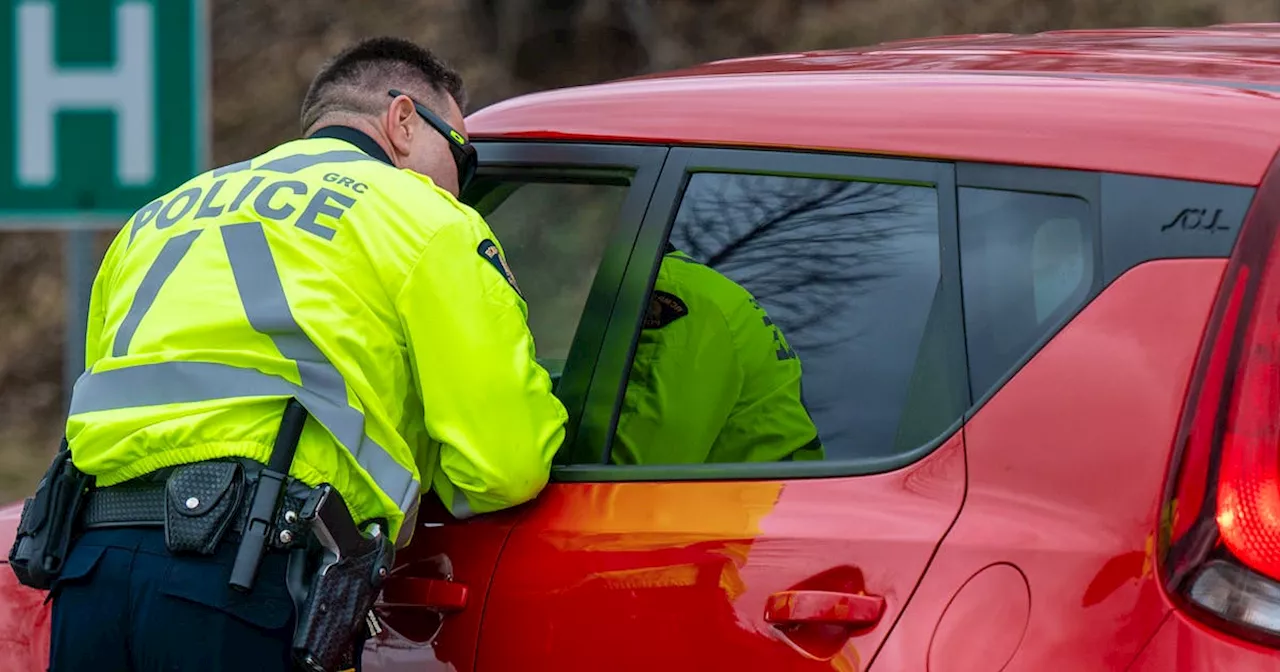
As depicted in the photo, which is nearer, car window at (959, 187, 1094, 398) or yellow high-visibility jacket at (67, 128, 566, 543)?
car window at (959, 187, 1094, 398)

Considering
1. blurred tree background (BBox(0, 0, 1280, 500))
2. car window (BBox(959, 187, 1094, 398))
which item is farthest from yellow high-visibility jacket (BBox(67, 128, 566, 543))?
blurred tree background (BBox(0, 0, 1280, 500))

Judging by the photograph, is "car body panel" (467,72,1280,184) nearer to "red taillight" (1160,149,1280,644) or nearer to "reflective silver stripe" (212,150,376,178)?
"red taillight" (1160,149,1280,644)

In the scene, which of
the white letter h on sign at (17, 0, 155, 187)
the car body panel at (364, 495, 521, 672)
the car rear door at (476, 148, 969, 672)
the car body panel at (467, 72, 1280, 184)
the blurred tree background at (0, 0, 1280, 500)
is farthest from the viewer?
the blurred tree background at (0, 0, 1280, 500)

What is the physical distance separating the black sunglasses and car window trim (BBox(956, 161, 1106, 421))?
3.31ft

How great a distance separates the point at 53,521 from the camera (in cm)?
263

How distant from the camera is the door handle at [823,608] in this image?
2.17 meters

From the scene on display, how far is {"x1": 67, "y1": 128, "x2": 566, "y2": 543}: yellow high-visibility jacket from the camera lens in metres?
2.54

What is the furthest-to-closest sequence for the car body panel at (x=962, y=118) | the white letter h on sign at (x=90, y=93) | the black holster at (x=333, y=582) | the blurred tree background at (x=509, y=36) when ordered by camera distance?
the blurred tree background at (x=509, y=36), the white letter h on sign at (x=90, y=93), the black holster at (x=333, y=582), the car body panel at (x=962, y=118)

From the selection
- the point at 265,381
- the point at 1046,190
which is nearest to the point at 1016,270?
the point at 1046,190

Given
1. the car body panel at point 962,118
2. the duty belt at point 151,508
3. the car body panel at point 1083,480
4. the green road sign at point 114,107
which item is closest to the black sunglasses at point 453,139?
the car body panel at point 962,118

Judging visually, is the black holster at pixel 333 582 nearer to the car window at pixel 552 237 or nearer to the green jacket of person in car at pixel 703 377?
the green jacket of person in car at pixel 703 377

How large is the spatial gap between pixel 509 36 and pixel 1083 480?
9.67 m

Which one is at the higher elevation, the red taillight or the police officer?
the red taillight

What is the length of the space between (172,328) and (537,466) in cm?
57
